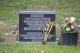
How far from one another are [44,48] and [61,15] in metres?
5.86

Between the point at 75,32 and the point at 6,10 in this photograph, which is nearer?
the point at 75,32

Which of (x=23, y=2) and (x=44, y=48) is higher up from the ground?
(x=23, y=2)

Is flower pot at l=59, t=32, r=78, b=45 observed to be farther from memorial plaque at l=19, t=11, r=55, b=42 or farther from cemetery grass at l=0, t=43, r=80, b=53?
memorial plaque at l=19, t=11, r=55, b=42

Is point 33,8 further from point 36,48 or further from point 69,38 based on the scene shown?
point 36,48

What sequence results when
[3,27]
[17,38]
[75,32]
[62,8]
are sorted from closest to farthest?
[75,32] < [17,38] < [3,27] < [62,8]

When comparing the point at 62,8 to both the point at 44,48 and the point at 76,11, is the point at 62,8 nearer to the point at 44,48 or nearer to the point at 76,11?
the point at 76,11

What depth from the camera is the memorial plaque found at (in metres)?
10.7

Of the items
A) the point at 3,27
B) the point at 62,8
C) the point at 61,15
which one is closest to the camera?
the point at 3,27

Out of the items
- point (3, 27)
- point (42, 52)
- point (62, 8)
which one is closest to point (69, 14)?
point (62, 8)

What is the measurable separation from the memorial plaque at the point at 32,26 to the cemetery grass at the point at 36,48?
0.26 m

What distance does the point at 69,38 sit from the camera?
10.5 m

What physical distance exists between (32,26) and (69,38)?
1.06 m

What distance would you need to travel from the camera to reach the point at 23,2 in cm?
1978

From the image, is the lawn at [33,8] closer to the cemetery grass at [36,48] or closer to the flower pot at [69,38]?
the cemetery grass at [36,48]
